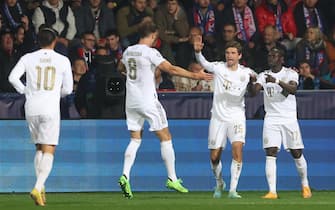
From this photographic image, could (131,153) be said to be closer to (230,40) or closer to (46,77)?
(46,77)

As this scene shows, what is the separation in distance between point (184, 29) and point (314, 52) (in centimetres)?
238

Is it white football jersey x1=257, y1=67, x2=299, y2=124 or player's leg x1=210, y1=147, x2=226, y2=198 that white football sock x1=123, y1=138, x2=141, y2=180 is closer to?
player's leg x1=210, y1=147, x2=226, y2=198

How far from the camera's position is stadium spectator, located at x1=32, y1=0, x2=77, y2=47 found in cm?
2281

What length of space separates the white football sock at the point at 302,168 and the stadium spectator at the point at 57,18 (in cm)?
570

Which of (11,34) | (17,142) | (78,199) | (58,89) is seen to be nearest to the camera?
(58,89)

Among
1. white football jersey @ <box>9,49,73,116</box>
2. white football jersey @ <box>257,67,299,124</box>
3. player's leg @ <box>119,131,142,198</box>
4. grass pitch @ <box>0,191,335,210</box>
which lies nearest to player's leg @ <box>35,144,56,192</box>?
grass pitch @ <box>0,191,335,210</box>

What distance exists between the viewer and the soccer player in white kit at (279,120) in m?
18.3

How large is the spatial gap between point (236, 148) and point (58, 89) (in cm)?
321

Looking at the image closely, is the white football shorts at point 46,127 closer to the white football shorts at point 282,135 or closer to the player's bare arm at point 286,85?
the player's bare arm at point 286,85

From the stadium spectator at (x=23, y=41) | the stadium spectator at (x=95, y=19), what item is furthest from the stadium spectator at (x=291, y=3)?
the stadium spectator at (x=23, y=41)

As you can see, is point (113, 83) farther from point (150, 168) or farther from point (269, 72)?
point (269, 72)

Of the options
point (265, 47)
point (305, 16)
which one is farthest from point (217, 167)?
point (305, 16)

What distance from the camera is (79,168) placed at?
2031cm

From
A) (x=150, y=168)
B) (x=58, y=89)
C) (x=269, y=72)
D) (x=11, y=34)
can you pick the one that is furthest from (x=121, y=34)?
(x=58, y=89)
